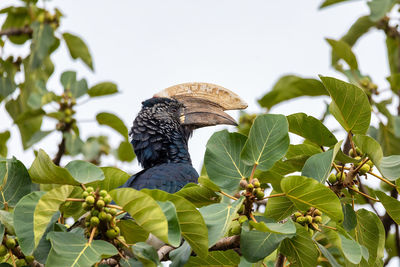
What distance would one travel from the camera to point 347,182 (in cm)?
229

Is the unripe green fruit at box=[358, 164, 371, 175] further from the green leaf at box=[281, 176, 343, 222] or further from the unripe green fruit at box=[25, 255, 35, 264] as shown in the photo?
the unripe green fruit at box=[25, 255, 35, 264]

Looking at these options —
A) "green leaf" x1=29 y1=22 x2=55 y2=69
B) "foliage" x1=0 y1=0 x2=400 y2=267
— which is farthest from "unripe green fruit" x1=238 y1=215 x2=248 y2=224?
"green leaf" x1=29 y1=22 x2=55 y2=69

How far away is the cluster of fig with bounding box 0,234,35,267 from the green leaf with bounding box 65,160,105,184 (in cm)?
39

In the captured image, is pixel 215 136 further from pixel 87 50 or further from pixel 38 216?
pixel 87 50

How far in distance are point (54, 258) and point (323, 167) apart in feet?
3.14

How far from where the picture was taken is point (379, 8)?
3.52 meters

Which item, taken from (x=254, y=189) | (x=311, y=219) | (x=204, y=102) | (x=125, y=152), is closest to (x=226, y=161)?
(x=254, y=189)

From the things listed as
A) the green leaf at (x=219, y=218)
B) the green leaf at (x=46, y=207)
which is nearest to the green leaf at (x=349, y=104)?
the green leaf at (x=219, y=218)

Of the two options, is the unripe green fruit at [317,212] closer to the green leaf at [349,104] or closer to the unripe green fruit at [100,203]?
the green leaf at [349,104]

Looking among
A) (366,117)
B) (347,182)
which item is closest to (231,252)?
(347,182)

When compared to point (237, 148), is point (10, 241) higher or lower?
lower

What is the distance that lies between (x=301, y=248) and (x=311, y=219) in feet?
0.41

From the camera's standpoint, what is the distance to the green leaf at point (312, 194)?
2.02 metres

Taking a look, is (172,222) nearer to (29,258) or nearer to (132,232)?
(132,232)
